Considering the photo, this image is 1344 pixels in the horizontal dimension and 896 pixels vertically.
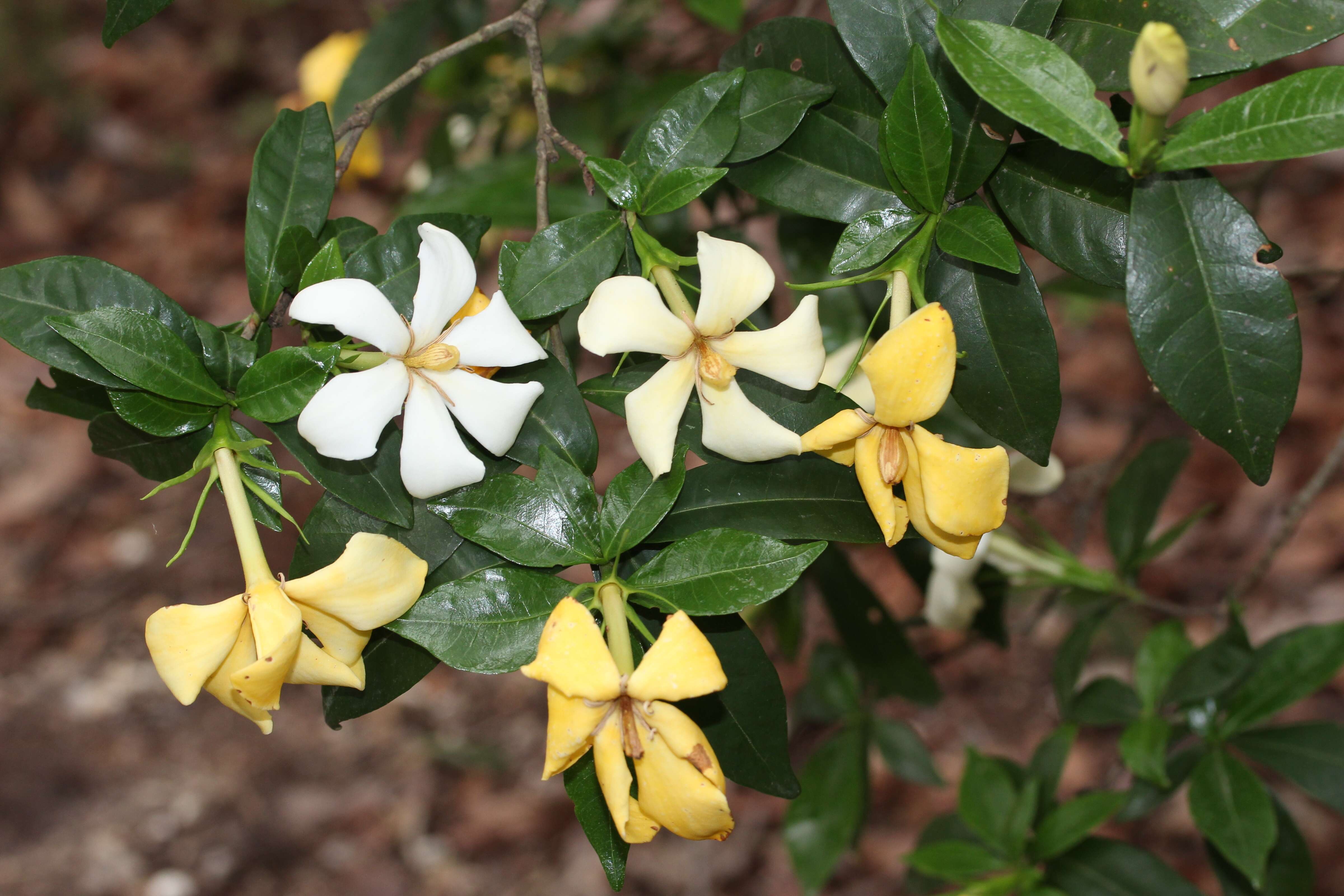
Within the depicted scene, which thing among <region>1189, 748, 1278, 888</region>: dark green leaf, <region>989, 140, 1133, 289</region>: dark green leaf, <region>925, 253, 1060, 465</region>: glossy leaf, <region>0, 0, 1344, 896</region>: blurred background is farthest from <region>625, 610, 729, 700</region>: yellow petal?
<region>0, 0, 1344, 896</region>: blurred background

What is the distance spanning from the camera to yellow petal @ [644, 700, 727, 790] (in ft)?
2.48

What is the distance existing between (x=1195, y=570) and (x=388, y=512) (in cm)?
272

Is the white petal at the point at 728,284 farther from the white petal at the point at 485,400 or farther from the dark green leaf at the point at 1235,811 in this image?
the dark green leaf at the point at 1235,811

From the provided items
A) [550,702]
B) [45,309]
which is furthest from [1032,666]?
[45,309]

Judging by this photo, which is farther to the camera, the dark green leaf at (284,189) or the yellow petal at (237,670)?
the dark green leaf at (284,189)

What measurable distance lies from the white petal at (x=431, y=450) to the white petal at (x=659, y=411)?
0.15 m

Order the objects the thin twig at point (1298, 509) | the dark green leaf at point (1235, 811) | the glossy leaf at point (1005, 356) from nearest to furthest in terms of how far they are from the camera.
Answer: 1. the glossy leaf at point (1005, 356)
2. the dark green leaf at point (1235, 811)
3. the thin twig at point (1298, 509)

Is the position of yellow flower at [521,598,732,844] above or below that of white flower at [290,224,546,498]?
below

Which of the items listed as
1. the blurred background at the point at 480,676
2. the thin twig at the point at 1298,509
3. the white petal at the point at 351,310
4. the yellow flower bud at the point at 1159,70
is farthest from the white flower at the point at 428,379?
the thin twig at the point at 1298,509

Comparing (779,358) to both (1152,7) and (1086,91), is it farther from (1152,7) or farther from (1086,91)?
(1152,7)

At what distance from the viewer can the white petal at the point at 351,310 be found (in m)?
0.81

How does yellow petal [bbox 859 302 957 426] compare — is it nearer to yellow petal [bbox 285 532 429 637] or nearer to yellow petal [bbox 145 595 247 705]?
yellow petal [bbox 285 532 429 637]

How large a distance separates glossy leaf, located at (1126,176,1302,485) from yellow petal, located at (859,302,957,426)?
0.65 feet

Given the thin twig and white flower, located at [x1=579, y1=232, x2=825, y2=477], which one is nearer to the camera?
white flower, located at [x1=579, y1=232, x2=825, y2=477]
